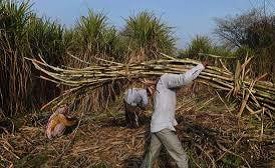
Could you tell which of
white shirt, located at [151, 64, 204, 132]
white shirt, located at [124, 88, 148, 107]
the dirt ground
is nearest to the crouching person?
the dirt ground

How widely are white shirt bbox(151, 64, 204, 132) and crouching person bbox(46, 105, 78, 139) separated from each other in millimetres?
2369

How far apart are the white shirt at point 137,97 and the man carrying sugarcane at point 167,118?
1239 mm

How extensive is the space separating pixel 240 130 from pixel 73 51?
4.83 metres

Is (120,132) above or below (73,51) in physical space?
below

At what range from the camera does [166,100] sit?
7.14m

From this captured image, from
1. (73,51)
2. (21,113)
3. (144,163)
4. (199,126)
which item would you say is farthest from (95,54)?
(144,163)

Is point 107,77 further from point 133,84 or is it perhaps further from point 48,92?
point 48,92

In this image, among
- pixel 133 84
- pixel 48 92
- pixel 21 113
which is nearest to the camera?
pixel 133 84

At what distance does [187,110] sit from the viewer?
30.9 ft

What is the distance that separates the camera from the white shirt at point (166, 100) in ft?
23.2

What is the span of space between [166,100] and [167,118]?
211 millimetres

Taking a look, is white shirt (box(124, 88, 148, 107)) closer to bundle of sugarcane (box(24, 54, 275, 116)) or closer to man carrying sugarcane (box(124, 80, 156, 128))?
man carrying sugarcane (box(124, 80, 156, 128))

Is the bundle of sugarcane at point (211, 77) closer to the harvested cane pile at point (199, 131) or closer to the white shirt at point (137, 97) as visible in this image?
the harvested cane pile at point (199, 131)

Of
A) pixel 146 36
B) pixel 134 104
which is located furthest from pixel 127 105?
pixel 146 36
